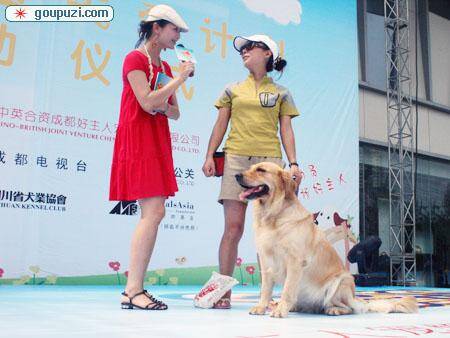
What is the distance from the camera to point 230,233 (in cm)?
255

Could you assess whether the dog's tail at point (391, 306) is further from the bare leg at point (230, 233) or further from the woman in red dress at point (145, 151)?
the woman in red dress at point (145, 151)

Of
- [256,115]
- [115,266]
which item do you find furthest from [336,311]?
[115,266]

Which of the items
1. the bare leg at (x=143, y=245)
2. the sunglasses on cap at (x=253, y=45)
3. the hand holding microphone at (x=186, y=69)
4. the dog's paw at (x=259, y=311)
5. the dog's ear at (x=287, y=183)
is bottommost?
the dog's paw at (x=259, y=311)

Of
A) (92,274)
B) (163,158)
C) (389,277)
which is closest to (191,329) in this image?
(163,158)

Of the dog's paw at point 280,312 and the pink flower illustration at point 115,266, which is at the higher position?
the pink flower illustration at point 115,266

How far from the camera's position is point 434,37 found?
29.6 feet

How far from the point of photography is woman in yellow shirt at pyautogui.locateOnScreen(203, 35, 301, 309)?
255 cm

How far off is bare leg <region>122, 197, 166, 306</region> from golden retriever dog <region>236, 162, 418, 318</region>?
38 cm

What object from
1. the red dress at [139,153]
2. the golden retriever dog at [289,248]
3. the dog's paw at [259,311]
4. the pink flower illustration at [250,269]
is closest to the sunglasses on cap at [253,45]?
the red dress at [139,153]

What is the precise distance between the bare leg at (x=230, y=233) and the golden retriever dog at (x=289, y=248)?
0.21 metres

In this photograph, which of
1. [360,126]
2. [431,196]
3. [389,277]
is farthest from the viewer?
[431,196]

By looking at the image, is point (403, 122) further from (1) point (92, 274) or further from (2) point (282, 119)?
(2) point (282, 119)

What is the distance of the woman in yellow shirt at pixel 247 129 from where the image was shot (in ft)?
8.38

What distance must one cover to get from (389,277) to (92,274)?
4.25 metres
